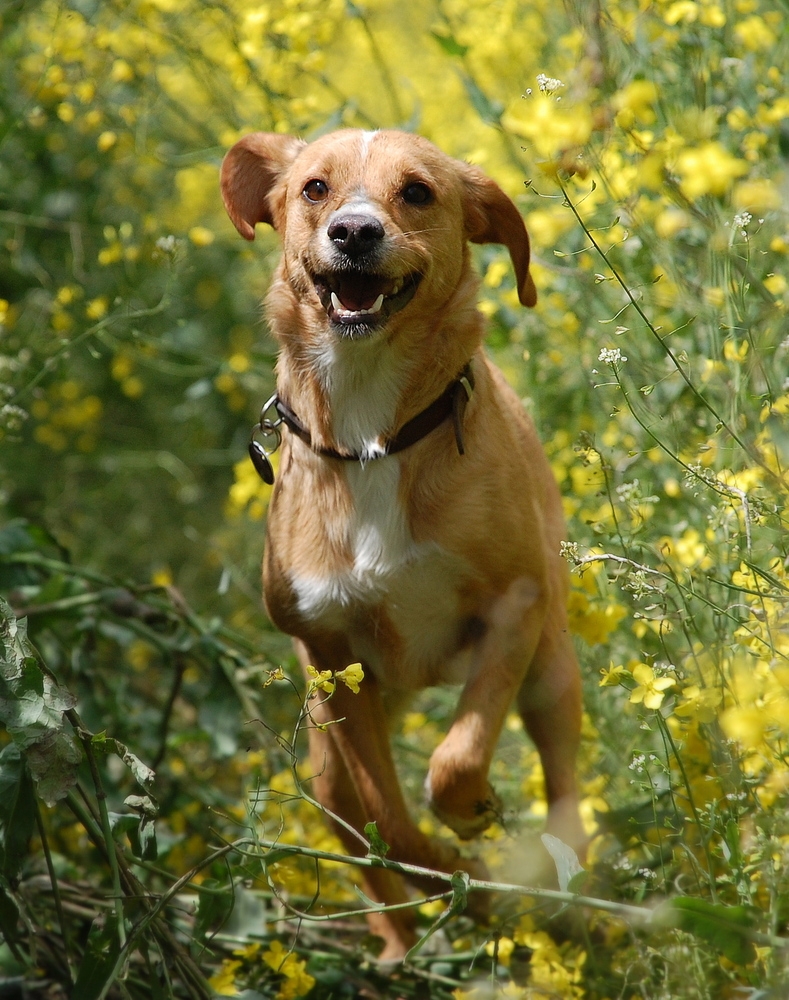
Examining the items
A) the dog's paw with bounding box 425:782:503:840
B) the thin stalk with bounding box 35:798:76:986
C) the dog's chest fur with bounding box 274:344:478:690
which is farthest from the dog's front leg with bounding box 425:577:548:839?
the thin stalk with bounding box 35:798:76:986

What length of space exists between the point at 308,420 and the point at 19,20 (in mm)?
2750

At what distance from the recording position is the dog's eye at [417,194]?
3014mm

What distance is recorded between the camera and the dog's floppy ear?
321 centimetres

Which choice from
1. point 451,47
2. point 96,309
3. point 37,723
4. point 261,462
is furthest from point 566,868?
point 451,47

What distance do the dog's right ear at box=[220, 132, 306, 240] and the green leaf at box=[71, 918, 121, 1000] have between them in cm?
189

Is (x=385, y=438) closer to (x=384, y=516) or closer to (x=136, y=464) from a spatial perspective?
(x=384, y=516)

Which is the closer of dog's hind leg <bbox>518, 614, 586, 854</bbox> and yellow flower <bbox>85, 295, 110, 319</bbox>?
dog's hind leg <bbox>518, 614, 586, 854</bbox>

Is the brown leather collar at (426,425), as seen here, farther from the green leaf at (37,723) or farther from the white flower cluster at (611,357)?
the green leaf at (37,723)

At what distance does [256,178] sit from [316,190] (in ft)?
1.36

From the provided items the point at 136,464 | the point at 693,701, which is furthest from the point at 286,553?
the point at 136,464

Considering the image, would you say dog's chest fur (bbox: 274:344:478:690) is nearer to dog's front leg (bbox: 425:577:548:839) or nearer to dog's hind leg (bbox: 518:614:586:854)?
dog's front leg (bbox: 425:577:548:839)

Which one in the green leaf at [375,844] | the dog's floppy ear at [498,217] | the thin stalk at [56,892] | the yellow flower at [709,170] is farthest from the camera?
the dog's floppy ear at [498,217]

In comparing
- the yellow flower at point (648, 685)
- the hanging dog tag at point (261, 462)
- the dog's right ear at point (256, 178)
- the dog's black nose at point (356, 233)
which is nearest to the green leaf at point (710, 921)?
A: the yellow flower at point (648, 685)

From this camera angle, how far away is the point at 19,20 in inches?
187
